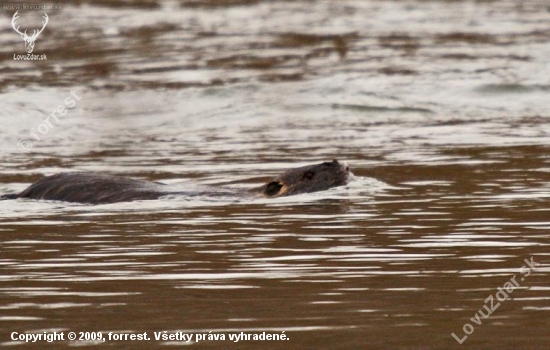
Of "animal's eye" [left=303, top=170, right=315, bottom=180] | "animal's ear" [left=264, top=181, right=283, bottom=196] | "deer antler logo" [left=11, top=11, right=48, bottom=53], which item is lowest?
"animal's ear" [left=264, top=181, right=283, bottom=196]

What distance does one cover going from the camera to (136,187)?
1162 centimetres

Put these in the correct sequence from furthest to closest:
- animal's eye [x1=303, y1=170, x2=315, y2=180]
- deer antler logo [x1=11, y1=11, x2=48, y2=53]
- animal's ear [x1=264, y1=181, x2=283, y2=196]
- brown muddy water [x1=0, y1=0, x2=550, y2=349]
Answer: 1. deer antler logo [x1=11, y1=11, x2=48, y2=53]
2. animal's eye [x1=303, y1=170, x2=315, y2=180]
3. animal's ear [x1=264, y1=181, x2=283, y2=196]
4. brown muddy water [x1=0, y1=0, x2=550, y2=349]

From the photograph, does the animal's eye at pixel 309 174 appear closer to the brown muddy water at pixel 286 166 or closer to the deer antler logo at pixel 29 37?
the brown muddy water at pixel 286 166

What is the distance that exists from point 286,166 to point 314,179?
2.59 meters

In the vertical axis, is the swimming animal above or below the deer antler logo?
below

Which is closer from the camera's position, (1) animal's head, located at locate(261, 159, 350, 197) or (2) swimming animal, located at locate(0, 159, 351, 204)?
(2) swimming animal, located at locate(0, 159, 351, 204)

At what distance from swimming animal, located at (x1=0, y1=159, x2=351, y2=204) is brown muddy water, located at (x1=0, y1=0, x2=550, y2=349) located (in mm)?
237

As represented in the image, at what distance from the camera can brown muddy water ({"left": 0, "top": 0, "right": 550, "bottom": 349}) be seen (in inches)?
250

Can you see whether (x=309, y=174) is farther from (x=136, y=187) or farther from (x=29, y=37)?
(x=29, y=37)

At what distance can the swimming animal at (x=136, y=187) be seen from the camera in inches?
452

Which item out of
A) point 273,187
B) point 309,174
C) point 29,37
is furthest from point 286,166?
point 29,37

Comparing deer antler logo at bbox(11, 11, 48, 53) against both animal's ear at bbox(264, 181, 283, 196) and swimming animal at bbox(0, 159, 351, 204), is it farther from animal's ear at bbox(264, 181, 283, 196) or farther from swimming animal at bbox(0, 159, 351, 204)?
animal's ear at bbox(264, 181, 283, 196)

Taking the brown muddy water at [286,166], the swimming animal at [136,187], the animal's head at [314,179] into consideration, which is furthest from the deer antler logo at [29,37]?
the animal's head at [314,179]

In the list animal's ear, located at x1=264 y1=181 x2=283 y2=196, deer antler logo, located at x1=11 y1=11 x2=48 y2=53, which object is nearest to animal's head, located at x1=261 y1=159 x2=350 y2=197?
animal's ear, located at x1=264 y1=181 x2=283 y2=196
